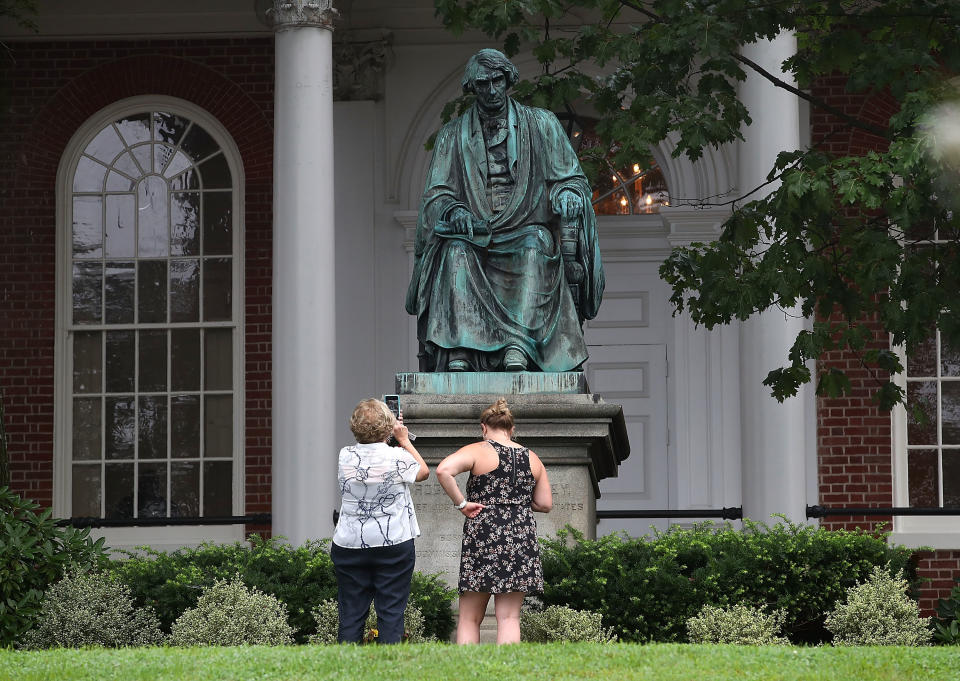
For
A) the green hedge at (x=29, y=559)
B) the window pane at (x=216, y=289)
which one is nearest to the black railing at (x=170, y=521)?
the window pane at (x=216, y=289)

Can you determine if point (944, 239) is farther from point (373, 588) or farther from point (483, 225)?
point (373, 588)

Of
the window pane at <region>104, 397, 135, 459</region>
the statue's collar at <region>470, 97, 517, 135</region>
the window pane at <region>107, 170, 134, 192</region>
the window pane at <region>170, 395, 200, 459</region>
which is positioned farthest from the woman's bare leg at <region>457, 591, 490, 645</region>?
the window pane at <region>107, 170, 134, 192</region>

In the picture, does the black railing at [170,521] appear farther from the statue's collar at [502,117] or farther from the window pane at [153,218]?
the statue's collar at [502,117]

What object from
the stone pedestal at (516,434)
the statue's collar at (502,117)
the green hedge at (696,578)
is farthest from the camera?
the statue's collar at (502,117)

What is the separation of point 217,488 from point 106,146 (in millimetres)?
3495

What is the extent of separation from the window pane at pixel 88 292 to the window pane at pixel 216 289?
1.02 meters

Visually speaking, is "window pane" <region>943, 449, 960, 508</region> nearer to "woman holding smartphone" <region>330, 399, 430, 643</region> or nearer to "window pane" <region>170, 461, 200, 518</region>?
"window pane" <region>170, 461, 200, 518</region>

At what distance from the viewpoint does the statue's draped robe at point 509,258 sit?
9.45 m

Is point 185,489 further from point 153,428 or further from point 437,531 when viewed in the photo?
point 437,531

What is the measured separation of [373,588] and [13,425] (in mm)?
9778

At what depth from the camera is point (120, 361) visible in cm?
1683

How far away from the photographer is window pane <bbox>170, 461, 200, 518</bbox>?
54.4ft

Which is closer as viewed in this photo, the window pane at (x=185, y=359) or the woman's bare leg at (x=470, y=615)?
the woman's bare leg at (x=470, y=615)

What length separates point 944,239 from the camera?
53.2ft
